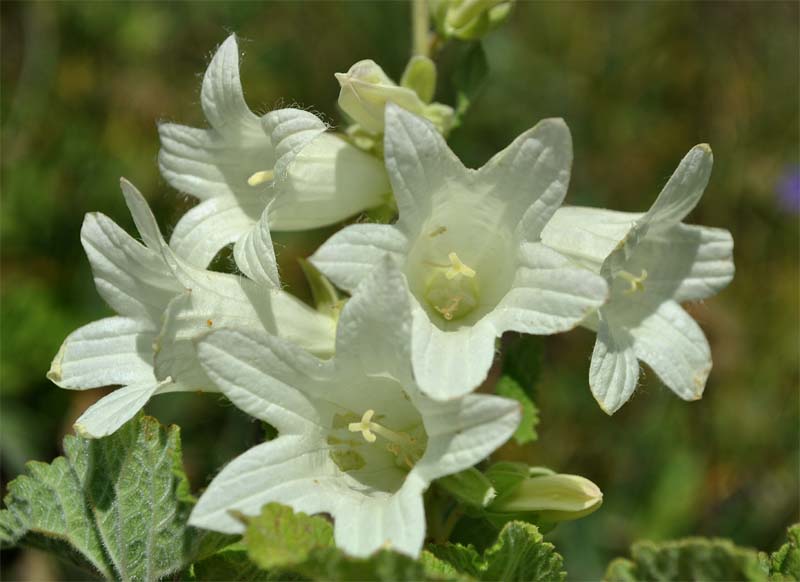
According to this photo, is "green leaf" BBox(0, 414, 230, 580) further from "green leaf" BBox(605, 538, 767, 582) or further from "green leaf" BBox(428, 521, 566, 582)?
"green leaf" BBox(605, 538, 767, 582)

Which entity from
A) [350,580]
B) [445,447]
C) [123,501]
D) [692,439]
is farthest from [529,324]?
[692,439]

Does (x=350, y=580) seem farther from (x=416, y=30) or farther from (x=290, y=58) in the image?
(x=290, y=58)

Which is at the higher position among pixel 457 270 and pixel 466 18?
pixel 466 18

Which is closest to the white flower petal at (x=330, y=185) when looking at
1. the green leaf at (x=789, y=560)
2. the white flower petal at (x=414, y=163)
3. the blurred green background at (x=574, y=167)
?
the white flower petal at (x=414, y=163)

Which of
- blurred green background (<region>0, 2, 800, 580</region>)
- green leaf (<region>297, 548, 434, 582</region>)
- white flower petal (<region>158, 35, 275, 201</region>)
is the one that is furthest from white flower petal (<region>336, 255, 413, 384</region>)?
blurred green background (<region>0, 2, 800, 580</region>)

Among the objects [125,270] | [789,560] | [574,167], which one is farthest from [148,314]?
[574,167]

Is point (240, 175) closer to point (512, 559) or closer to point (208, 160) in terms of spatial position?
point (208, 160)
